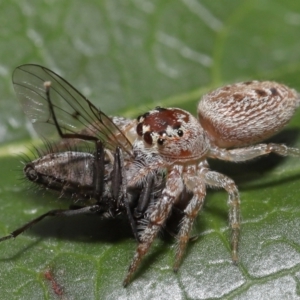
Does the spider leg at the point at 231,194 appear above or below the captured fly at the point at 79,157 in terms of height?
below

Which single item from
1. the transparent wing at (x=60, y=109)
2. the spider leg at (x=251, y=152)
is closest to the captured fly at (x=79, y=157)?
the transparent wing at (x=60, y=109)

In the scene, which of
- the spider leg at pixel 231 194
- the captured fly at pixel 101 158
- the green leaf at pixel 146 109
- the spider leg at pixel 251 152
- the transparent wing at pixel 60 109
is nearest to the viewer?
the green leaf at pixel 146 109

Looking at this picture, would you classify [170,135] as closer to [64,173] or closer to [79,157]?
[79,157]

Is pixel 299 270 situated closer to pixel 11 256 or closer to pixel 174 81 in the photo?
pixel 11 256

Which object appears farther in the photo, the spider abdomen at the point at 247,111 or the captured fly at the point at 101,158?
the spider abdomen at the point at 247,111

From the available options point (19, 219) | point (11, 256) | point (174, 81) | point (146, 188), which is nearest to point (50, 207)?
point (19, 219)

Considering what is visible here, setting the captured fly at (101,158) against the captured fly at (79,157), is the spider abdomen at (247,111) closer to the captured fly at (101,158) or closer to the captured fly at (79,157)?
the captured fly at (101,158)
